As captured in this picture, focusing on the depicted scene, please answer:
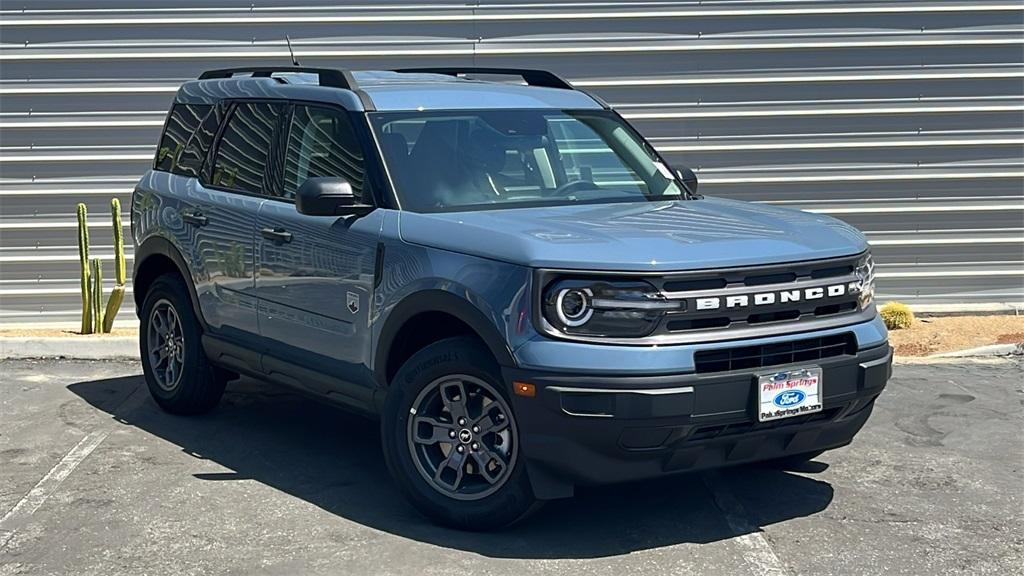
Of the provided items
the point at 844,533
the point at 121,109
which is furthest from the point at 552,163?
the point at 121,109

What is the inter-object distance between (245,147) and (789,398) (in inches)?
130

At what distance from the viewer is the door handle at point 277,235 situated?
6.58 metres

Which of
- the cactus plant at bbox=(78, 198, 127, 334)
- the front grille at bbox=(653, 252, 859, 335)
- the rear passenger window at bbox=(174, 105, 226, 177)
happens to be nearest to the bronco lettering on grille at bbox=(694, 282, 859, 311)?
the front grille at bbox=(653, 252, 859, 335)

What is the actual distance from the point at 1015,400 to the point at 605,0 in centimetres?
461

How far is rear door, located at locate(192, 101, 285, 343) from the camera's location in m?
6.97

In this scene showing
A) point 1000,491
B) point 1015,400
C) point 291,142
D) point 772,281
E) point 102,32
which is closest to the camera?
point 772,281

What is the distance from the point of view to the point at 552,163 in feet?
21.7

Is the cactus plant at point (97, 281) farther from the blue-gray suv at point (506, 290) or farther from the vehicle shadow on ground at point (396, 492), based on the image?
the blue-gray suv at point (506, 290)

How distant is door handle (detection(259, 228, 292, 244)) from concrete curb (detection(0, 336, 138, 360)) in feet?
11.7

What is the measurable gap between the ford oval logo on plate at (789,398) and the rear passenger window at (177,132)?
3.77m

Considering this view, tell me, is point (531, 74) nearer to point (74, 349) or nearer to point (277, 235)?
point (277, 235)

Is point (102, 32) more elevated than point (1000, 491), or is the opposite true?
point (102, 32)

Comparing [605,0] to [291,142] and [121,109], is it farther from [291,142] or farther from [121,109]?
[291,142]

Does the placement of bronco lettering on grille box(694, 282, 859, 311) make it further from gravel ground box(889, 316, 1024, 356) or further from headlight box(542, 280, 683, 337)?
gravel ground box(889, 316, 1024, 356)
